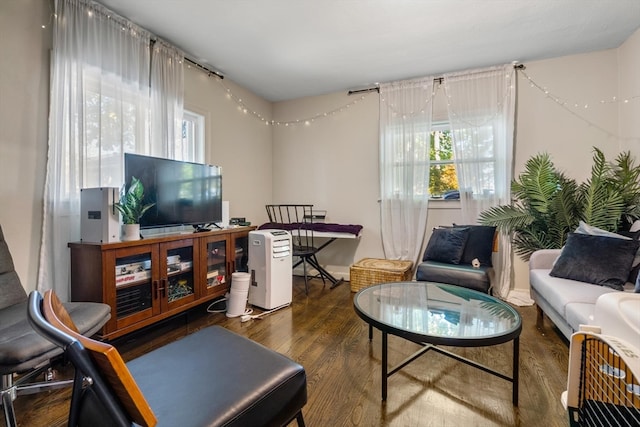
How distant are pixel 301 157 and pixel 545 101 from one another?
9.58ft

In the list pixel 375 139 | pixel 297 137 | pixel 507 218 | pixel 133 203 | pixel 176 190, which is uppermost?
pixel 297 137

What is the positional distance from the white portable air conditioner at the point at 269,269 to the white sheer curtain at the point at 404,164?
1.44 m

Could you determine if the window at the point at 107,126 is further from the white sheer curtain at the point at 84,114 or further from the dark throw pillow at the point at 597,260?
the dark throw pillow at the point at 597,260

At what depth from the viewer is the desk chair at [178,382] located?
0.67m

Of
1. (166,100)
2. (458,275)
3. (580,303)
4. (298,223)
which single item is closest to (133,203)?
(166,100)

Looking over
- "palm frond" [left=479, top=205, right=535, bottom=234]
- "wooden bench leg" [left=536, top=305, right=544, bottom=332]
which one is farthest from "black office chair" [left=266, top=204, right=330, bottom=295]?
"wooden bench leg" [left=536, top=305, right=544, bottom=332]

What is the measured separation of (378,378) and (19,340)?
5.64 feet

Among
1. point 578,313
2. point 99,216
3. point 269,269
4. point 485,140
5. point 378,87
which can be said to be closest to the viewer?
point 578,313

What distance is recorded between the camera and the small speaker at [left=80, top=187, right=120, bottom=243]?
1909mm

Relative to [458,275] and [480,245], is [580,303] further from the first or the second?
[480,245]

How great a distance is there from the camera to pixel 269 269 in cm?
278

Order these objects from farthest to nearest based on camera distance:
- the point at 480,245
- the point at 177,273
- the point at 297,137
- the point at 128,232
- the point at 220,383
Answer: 1. the point at 297,137
2. the point at 480,245
3. the point at 177,273
4. the point at 128,232
5. the point at 220,383

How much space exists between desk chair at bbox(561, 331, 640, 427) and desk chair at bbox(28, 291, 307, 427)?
888 mm

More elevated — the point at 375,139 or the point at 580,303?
the point at 375,139
